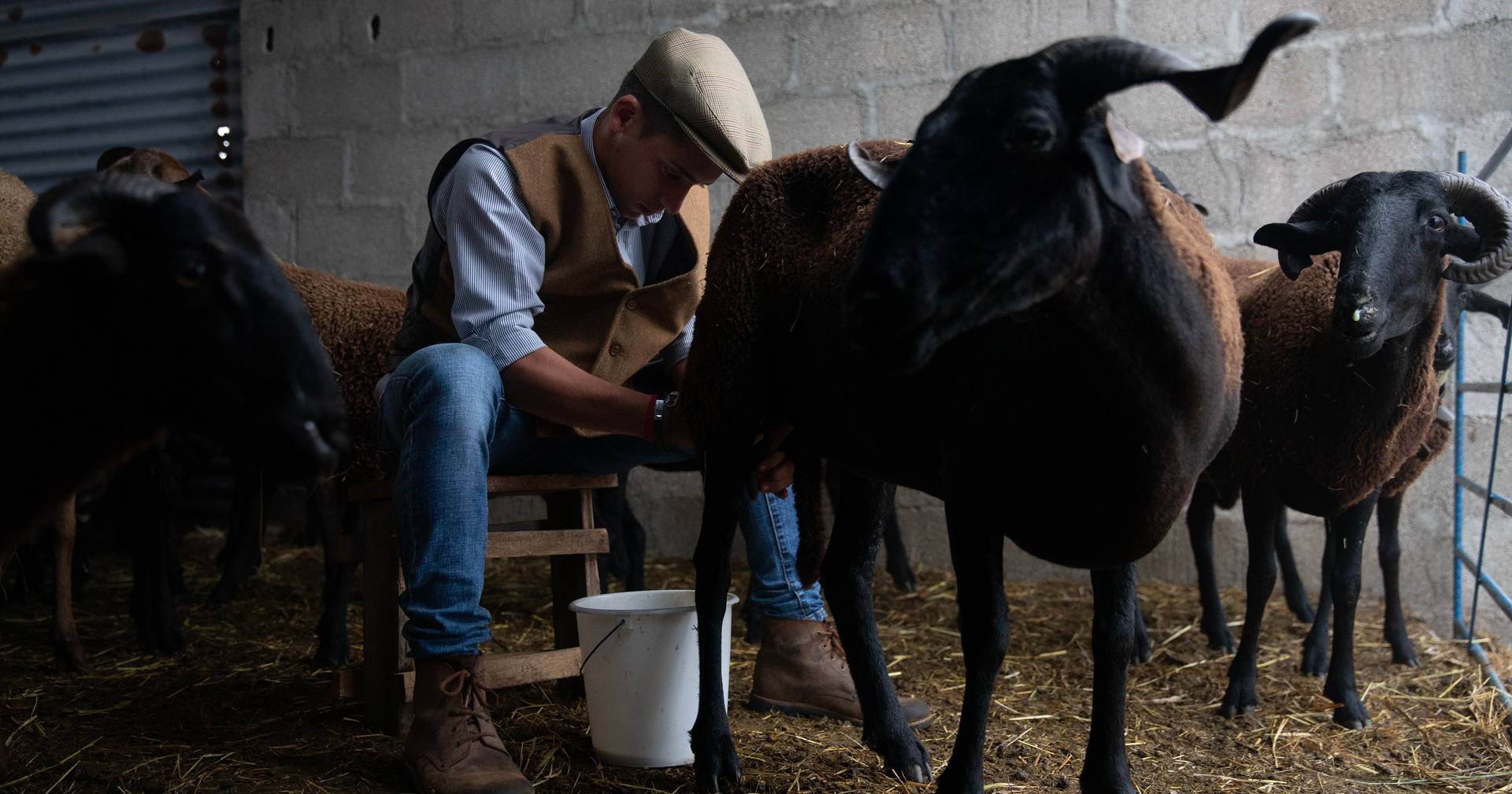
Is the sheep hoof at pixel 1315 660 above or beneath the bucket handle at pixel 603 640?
beneath

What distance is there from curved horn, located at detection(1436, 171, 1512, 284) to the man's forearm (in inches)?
96.1

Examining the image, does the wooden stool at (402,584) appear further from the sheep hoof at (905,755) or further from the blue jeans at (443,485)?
the sheep hoof at (905,755)

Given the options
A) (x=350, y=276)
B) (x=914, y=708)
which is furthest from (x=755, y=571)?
(x=350, y=276)

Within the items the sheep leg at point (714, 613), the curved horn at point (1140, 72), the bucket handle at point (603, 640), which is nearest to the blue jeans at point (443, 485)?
the bucket handle at point (603, 640)

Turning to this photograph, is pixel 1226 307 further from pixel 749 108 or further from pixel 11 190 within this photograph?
pixel 11 190

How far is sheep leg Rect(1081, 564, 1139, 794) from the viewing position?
7.23 ft

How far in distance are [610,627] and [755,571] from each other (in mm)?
732

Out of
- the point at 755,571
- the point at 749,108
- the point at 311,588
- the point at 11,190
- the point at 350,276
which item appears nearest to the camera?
the point at 749,108

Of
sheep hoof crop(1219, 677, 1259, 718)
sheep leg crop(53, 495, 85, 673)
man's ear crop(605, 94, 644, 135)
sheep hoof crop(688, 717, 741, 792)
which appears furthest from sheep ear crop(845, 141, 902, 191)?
sheep leg crop(53, 495, 85, 673)

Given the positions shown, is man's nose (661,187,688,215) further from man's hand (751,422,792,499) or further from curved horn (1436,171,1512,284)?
curved horn (1436,171,1512,284)

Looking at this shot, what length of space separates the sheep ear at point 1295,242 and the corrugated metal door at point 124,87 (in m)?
5.70

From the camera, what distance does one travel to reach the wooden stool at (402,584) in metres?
2.99

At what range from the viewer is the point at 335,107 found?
6.27 meters

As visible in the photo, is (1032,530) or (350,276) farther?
(350,276)
